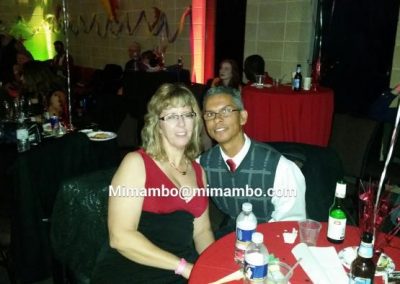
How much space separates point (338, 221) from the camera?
1376mm

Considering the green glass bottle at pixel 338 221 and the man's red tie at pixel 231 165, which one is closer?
the green glass bottle at pixel 338 221

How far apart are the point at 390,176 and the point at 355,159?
0.32m

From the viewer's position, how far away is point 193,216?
1.67m

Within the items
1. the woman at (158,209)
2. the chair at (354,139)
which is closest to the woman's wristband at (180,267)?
the woman at (158,209)

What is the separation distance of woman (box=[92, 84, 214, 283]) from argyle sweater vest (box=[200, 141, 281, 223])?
6.4 inches

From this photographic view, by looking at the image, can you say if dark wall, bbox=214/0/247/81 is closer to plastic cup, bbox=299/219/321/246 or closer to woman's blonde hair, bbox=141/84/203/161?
woman's blonde hair, bbox=141/84/203/161

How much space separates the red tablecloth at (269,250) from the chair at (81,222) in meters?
0.54

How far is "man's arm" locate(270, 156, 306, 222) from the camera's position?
1.80 metres

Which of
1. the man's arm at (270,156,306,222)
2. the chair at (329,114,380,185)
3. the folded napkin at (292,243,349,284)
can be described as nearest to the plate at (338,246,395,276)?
the folded napkin at (292,243,349,284)

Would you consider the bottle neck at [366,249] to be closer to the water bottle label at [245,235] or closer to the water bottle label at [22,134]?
the water bottle label at [245,235]

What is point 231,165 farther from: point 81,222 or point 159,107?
point 81,222

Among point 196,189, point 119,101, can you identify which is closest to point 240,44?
point 119,101

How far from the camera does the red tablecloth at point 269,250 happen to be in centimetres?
120

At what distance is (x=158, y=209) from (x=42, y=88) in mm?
2526
